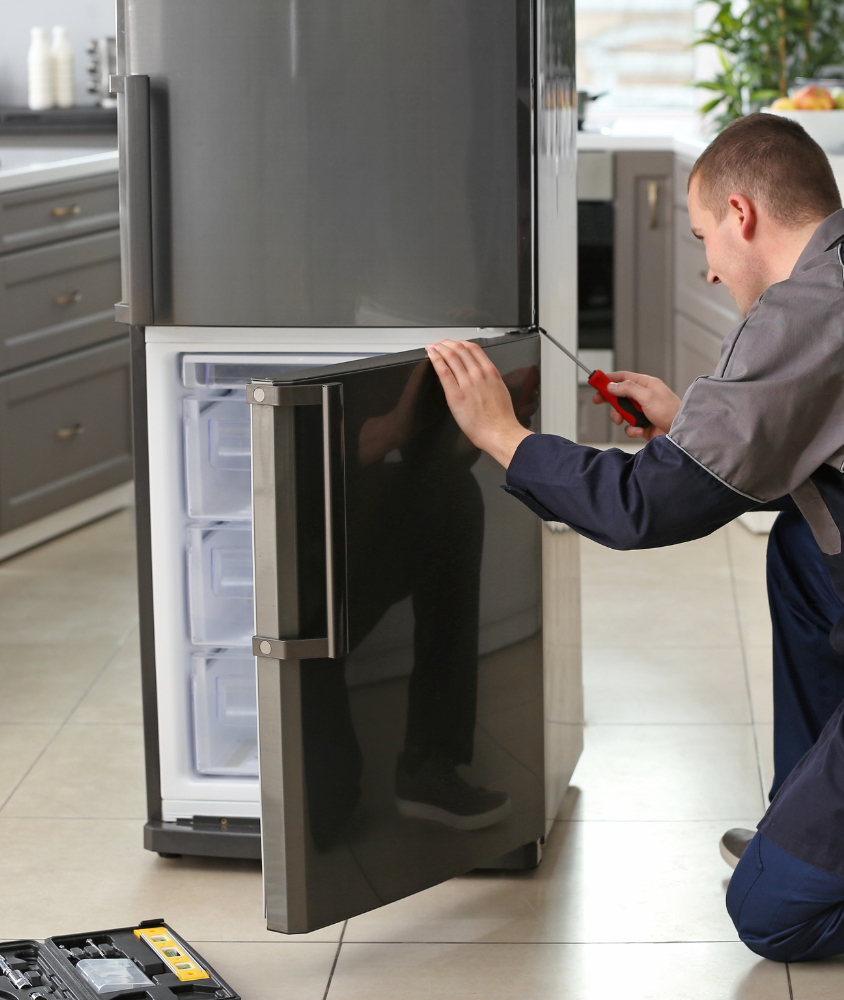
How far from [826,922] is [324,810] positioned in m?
0.67

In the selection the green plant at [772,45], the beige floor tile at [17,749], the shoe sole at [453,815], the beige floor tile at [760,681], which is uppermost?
the green plant at [772,45]

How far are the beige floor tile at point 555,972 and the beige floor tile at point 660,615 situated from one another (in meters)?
1.24

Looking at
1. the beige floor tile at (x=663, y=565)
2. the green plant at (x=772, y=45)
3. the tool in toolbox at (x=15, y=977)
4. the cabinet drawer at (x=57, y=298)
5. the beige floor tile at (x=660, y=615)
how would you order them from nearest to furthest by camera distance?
the tool in toolbox at (x=15, y=977)
the beige floor tile at (x=660, y=615)
the beige floor tile at (x=663, y=565)
the cabinet drawer at (x=57, y=298)
the green plant at (x=772, y=45)

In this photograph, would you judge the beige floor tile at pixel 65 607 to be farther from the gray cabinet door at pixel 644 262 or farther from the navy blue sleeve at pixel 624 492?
the gray cabinet door at pixel 644 262

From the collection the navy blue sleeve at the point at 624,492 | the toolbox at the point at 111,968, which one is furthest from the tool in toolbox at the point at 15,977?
the navy blue sleeve at the point at 624,492

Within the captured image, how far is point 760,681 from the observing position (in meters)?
2.83

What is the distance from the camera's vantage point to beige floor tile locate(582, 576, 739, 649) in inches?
122

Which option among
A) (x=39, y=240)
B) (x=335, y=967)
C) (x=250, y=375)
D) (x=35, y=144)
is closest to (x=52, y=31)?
(x=35, y=144)

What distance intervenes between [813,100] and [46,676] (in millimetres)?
2529

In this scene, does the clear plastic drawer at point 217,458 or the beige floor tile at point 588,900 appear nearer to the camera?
the beige floor tile at point 588,900

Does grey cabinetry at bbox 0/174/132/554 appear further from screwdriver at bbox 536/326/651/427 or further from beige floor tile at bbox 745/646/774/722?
screwdriver at bbox 536/326/651/427

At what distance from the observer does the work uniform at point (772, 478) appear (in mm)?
1496

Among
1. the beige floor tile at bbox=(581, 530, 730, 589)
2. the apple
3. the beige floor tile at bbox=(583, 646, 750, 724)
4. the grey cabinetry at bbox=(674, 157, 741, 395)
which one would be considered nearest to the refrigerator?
the beige floor tile at bbox=(583, 646, 750, 724)

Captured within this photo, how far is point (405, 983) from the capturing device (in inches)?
70.7
